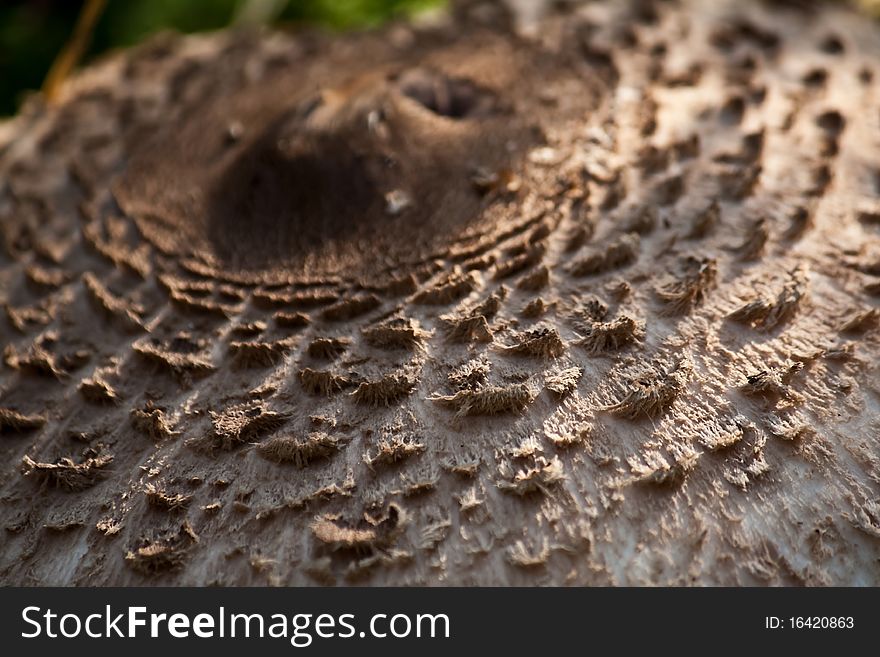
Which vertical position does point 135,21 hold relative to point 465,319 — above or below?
above

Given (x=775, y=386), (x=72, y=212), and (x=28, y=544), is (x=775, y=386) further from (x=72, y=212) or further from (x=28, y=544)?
(x=72, y=212)

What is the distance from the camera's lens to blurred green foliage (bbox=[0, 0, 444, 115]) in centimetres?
339

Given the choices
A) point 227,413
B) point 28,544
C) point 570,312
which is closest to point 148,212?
point 227,413

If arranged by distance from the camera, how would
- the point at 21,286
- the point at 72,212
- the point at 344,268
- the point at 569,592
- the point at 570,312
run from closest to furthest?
1. the point at 569,592
2. the point at 570,312
3. the point at 344,268
4. the point at 21,286
5. the point at 72,212

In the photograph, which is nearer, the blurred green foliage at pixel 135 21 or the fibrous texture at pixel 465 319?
the fibrous texture at pixel 465 319

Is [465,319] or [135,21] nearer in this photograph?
[465,319]

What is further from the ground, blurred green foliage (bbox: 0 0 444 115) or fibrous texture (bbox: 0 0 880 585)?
blurred green foliage (bbox: 0 0 444 115)

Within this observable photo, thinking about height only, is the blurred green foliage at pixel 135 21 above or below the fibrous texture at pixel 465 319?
above

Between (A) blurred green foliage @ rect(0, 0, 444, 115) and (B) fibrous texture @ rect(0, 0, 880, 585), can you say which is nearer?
(B) fibrous texture @ rect(0, 0, 880, 585)

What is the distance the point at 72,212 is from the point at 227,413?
2.93 ft

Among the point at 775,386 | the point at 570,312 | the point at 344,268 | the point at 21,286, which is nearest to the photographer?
the point at 775,386

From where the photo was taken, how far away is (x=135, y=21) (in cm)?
342

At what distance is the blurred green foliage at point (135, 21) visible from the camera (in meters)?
3.39

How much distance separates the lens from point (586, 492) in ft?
4.68
